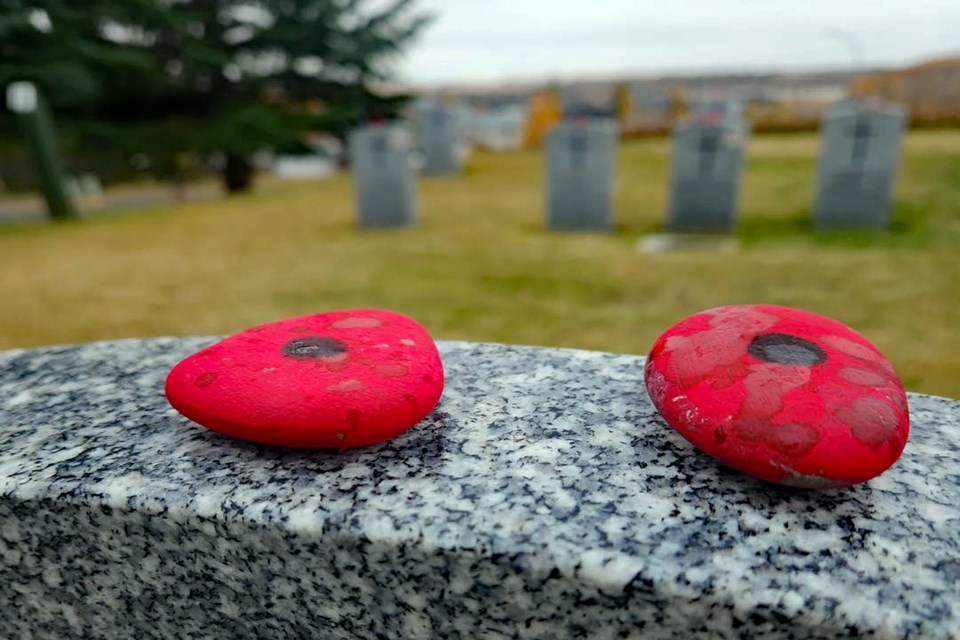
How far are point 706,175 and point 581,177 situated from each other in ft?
3.93

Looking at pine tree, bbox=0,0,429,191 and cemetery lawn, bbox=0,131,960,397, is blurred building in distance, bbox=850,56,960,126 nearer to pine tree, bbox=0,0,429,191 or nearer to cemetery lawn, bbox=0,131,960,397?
cemetery lawn, bbox=0,131,960,397

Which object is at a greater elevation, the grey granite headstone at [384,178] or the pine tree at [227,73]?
the pine tree at [227,73]

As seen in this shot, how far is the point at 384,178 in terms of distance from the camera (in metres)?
7.02

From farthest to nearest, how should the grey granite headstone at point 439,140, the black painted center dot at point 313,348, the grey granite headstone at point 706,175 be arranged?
1. the grey granite headstone at point 439,140
2. the grey granite headstone at point 706,175
3. the black painted center dot at point 313,348

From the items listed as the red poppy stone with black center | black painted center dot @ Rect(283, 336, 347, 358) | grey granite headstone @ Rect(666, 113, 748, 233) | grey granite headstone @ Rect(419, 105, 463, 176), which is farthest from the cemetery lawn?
grey granite headstone @ Rect(419, 105, 463, 176)

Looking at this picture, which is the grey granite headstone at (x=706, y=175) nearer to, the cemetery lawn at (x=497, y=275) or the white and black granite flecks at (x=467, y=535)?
the cemetery lawn at (x=497, y=275)

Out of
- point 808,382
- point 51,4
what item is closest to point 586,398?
point 808,382

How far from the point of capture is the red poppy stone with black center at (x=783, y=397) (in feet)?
3.00

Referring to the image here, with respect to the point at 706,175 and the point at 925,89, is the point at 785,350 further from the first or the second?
the point at 925,89

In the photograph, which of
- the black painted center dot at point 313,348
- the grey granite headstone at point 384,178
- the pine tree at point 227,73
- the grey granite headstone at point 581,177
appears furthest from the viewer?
the pine tree at point 227,73

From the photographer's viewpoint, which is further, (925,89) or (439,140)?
(925,89)

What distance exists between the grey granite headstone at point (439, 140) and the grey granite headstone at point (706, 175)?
19.6 feet

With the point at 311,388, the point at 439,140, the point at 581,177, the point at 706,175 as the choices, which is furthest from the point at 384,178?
the point at 311,388

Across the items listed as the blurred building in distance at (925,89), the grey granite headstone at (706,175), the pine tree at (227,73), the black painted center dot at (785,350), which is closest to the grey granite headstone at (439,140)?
the pine tree at (227,73)
